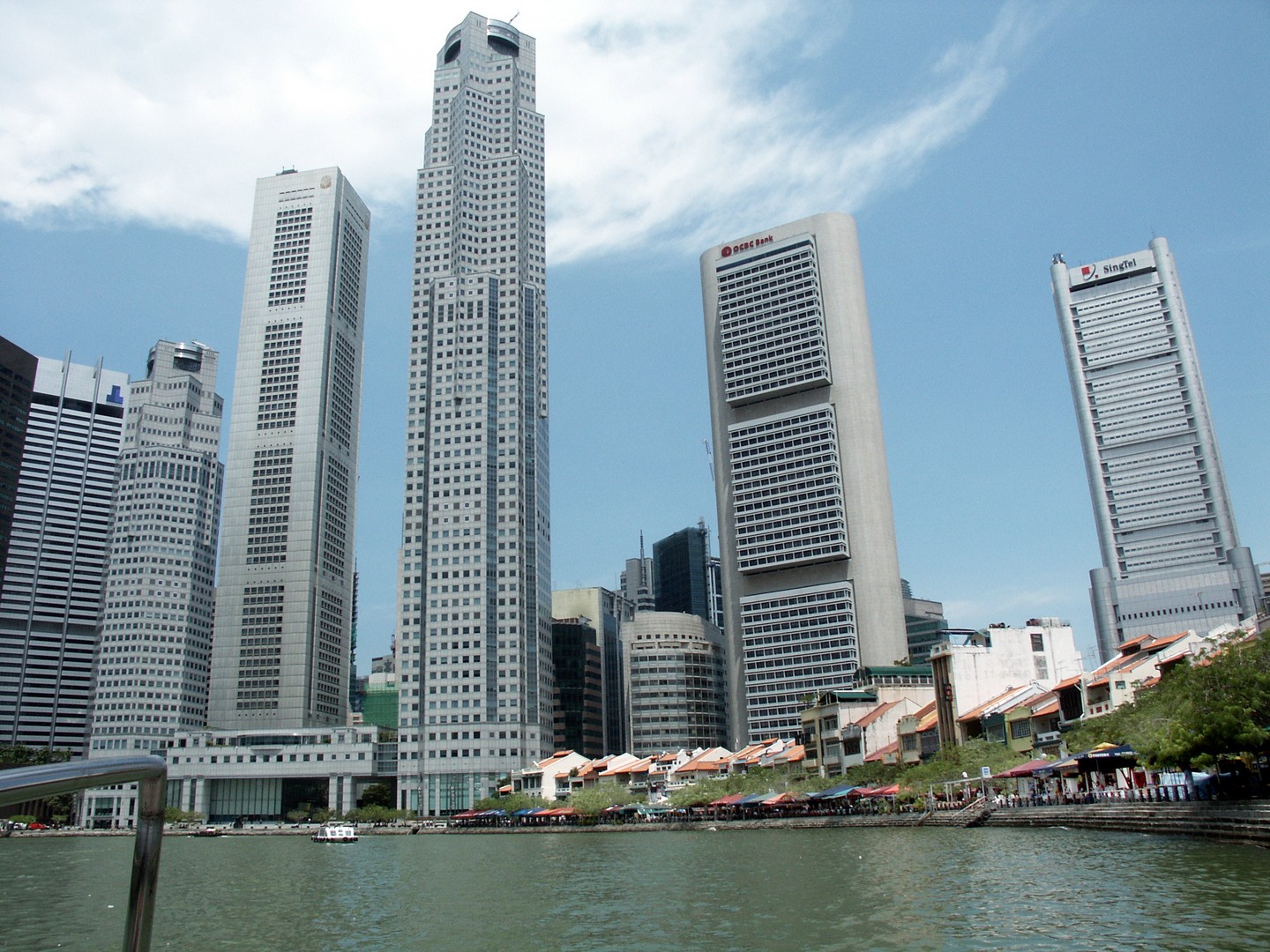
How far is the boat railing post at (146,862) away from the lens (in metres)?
7.52

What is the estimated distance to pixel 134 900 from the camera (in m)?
7.75

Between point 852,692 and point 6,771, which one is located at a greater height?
point 852,692

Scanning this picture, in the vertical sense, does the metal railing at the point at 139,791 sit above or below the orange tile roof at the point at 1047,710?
below

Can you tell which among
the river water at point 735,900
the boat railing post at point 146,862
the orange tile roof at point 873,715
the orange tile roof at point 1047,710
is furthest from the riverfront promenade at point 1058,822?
the boat railing post at point 146,862

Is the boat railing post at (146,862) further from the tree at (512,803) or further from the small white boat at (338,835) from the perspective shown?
the tree at (512,803)

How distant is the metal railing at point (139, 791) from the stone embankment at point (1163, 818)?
56309 mm

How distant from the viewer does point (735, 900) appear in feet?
152

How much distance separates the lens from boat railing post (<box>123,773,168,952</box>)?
24.7ft

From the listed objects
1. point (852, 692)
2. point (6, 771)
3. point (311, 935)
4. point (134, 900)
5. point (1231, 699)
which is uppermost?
point (852, 692)

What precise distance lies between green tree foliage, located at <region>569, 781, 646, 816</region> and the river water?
215 feet

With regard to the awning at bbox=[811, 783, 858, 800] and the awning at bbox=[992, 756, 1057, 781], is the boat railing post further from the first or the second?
the awning at bbox=[811, 783, 858, 800]

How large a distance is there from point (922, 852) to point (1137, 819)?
49.7ft

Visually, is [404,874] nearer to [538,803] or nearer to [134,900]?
[134,900]

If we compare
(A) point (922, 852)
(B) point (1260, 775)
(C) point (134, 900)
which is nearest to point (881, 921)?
(A) point (922, 852)
